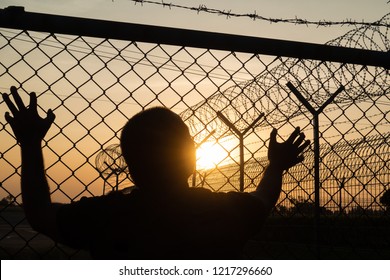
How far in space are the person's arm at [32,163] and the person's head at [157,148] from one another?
0.30 metres

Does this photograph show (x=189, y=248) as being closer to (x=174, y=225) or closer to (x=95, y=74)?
(x=174, y=225)

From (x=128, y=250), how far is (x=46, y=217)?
31 cm

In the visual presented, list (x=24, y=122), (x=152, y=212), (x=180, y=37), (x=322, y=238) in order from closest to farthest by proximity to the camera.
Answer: (x=24, y=122)
(x=152, y=212)
(x=180, y=37)
(x=322, y=238)

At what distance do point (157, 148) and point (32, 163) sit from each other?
1.41 ft

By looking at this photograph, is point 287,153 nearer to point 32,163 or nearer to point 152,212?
point 152,212

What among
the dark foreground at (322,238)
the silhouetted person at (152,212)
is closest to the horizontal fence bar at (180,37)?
the silhouetted person at (152,212)

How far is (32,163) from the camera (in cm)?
181

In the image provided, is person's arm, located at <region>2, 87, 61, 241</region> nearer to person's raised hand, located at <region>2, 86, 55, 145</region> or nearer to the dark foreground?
person's raised hand, located at <region>2, 86, 55, 145</region>

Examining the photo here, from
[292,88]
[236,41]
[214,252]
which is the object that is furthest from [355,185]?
[214,252]

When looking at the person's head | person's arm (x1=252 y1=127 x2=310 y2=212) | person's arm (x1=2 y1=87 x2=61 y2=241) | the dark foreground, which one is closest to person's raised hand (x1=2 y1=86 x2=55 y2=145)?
person's arm (x1=2 y1=87 x2=61 y2=241)

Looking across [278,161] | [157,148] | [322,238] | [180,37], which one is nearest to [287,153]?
[278,161]

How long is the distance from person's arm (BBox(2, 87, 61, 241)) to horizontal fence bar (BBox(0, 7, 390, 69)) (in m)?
0.61

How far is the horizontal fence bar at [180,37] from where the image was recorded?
2314mm
